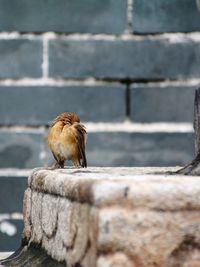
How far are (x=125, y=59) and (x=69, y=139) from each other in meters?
1.09

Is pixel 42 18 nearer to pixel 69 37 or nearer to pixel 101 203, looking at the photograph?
pixel 69 37

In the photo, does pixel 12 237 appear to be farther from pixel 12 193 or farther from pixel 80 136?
pixel 80 136

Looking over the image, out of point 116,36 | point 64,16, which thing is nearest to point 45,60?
point 64,16

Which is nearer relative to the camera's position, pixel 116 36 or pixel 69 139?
pixel 69 139

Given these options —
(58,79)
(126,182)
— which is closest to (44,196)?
(126,182)

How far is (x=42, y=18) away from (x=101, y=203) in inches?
92.7

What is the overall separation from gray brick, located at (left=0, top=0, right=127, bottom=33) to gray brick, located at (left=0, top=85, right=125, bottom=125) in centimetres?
30

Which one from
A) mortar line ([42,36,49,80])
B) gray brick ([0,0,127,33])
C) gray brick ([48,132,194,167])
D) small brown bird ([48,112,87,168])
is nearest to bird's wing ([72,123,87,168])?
small brown bird ([48,112,87,168])

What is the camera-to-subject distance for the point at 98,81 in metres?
4.17

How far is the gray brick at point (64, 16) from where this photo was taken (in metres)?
4.20

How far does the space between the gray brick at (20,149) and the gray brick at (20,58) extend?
0.97 feet

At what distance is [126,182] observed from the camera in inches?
80.0

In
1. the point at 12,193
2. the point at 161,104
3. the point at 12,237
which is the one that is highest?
the point at 161,104

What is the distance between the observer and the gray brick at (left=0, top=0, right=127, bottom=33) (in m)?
4.20
